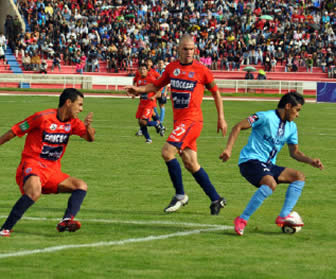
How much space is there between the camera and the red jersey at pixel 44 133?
8.80 metres

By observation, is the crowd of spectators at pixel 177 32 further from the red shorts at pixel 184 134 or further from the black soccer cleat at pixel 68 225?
the black soccer cleat at pixel 68 225

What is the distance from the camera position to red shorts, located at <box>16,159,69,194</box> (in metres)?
8.75

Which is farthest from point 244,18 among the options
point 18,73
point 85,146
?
point 85,146

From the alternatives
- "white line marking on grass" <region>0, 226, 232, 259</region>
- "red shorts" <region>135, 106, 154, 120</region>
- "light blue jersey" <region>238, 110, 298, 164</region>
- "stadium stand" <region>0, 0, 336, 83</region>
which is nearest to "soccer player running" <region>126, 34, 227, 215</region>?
"light blue jersey" <region>238, 110, 298, 164</region>

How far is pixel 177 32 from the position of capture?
59312mm

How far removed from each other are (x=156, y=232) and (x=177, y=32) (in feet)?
167

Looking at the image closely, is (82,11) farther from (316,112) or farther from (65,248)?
(65,248)

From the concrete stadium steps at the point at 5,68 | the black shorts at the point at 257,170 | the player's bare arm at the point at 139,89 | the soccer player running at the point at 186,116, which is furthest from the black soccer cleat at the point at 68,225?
the concrete stadium steps at the point at 5,68

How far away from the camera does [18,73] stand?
177 ft

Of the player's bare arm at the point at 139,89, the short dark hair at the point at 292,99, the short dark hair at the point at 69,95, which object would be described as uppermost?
the short dark hair at the point at 69,95

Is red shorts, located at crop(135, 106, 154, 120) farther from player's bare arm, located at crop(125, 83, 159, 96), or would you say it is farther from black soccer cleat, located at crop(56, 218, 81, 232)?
black soccer cleat, located at crop(56, 218, 81, 232)

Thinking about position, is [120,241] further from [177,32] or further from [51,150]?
[177,32]

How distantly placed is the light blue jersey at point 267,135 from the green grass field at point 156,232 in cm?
86

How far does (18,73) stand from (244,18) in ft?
57.7
